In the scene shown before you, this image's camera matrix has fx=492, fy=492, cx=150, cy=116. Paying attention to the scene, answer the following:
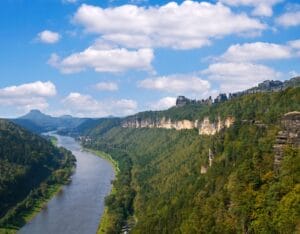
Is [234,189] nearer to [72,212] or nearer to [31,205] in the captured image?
[72,212]

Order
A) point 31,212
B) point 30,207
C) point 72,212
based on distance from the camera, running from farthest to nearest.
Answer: point 30,207
point 31,212
point 72,212

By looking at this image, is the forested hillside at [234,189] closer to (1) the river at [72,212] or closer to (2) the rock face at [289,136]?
(2) the rock face at [289,136]

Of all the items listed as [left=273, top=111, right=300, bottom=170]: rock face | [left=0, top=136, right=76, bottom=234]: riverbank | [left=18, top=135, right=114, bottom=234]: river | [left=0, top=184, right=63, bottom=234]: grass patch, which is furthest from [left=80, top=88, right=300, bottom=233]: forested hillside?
[left=0, top=136, right=76, bottom=234]: riverbank

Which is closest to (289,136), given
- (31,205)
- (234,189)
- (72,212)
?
(234,189)

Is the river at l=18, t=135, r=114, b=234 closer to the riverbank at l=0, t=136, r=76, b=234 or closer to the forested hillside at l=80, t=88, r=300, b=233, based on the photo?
the riverbank at l=0, t=136, r=76, b=234

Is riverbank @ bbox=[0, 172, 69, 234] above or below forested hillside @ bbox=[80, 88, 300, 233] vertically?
below

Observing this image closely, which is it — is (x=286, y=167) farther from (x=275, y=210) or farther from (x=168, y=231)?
(x=168, y=231)

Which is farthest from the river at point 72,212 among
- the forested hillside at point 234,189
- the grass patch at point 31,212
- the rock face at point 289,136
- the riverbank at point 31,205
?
the rock face at point 289,136

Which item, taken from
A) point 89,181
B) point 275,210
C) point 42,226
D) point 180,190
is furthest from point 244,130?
point 89,181
